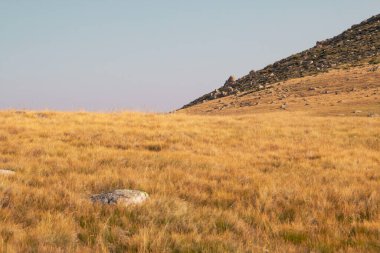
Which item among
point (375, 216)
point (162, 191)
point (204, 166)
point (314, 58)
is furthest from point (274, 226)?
point (314, 58)

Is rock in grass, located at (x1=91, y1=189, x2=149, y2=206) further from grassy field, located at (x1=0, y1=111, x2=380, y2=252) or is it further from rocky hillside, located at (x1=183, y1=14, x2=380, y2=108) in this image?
rocky hillside, located at (x1=183, y1=14, x2=380, y2=108)

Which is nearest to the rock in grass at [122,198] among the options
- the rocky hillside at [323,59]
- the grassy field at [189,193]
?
the grassy field at [189,193]

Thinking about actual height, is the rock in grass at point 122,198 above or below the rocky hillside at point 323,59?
below

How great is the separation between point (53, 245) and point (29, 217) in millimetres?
1124

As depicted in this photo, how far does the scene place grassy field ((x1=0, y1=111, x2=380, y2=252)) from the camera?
544 centimetres

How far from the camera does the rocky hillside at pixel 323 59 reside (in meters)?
71.2

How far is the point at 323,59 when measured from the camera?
78.6 metres

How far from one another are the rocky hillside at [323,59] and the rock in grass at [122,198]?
196 ft

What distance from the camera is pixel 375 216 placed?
6793 millimetres

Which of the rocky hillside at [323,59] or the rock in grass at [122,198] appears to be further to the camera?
the rocky hillside at [323,59]

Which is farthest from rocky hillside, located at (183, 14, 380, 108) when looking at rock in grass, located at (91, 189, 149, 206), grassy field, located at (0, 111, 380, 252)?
rock in grass, located at (91, 189, 149, 206)

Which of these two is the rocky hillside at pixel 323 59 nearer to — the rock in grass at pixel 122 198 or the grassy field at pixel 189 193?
the grassy field at pixel 189 193

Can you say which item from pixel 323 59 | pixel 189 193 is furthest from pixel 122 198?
pixel 323 59

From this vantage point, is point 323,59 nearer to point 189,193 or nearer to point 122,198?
point 189,193
